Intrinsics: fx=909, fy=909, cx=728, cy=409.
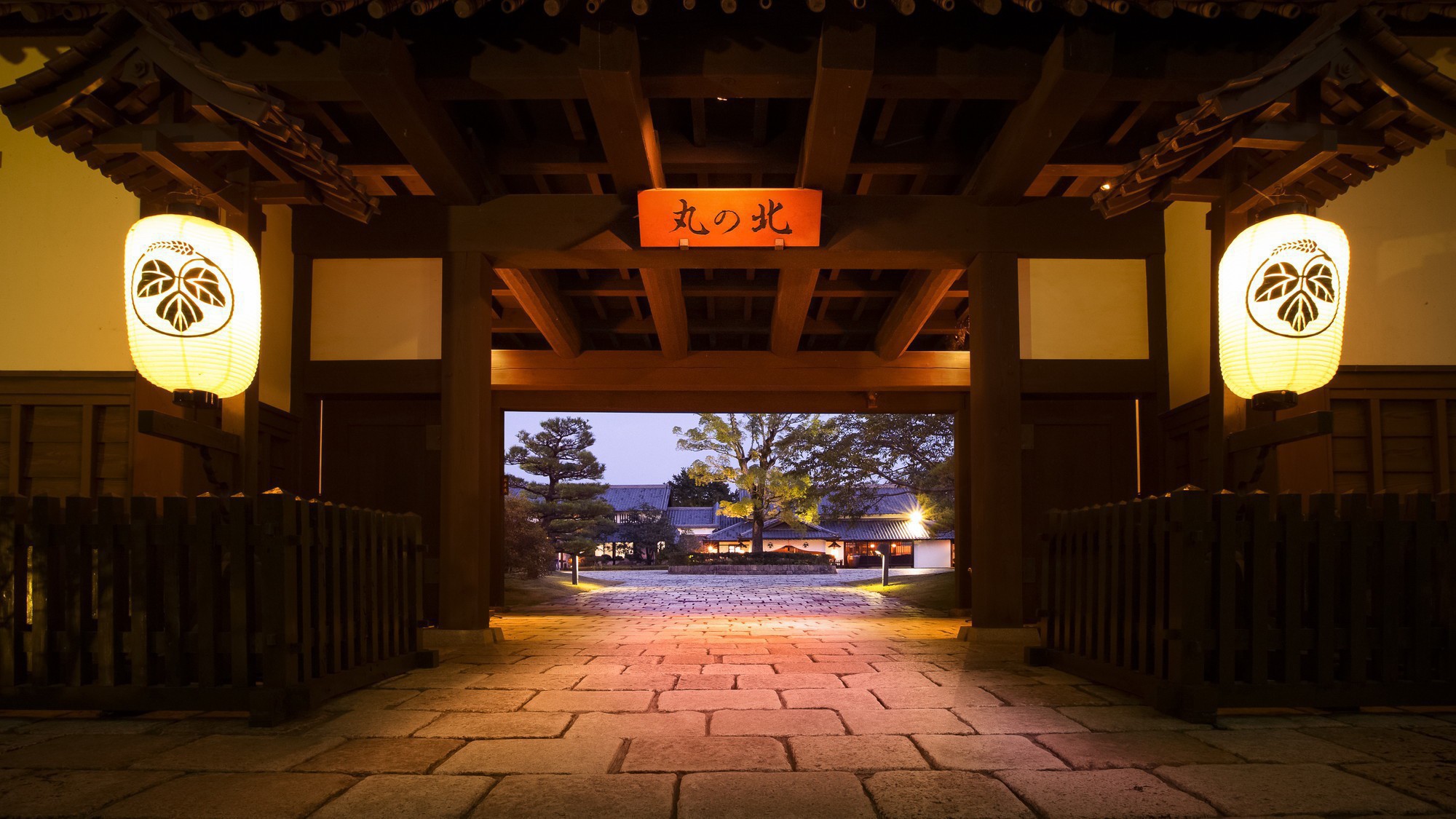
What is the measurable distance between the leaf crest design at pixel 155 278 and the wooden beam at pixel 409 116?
5.08 ft

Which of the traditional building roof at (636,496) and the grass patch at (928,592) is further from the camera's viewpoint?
the traditional building roof at (636,496)

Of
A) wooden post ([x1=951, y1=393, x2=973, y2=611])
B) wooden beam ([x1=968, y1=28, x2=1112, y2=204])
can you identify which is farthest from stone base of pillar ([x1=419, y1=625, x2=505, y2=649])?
wooden post ([x1=951, y1=393, x2=973, y2=611])

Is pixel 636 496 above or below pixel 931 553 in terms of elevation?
above

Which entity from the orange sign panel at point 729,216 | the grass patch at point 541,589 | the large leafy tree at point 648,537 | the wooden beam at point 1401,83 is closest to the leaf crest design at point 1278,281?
the wooden beam at point 1401,83

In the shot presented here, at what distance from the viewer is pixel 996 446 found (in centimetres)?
692

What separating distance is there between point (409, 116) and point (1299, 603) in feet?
17.9

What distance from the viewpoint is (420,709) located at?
4.07 m

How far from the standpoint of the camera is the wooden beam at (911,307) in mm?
8188

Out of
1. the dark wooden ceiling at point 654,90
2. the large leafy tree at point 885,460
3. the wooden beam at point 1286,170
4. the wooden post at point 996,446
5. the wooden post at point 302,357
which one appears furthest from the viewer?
the large leafy tree at point 885,460

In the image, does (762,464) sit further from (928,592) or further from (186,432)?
(186,432)

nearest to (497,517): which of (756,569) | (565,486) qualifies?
(756,569)

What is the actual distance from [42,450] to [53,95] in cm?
266

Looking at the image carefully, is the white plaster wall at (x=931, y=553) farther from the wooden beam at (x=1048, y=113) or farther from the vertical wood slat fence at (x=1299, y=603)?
the vertical wood slat fence at (x=1299, y=603)

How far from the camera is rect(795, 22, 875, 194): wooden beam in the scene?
5.21m
